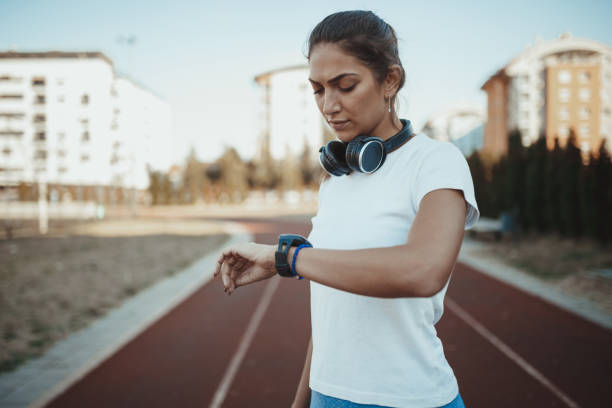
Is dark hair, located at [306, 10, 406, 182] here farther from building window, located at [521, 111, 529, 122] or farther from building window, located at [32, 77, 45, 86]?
building window, located at [521, 111, 529, 122]

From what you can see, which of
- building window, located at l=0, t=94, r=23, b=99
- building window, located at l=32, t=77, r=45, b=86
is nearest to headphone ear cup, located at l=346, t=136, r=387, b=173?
building window, located at l=32, t=77, r=45, b=86

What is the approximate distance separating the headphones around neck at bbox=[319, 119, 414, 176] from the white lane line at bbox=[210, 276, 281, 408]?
3.71 m

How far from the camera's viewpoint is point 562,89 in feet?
156

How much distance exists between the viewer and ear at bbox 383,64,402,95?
3.69ft

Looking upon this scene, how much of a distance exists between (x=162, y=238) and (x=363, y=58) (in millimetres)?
18614

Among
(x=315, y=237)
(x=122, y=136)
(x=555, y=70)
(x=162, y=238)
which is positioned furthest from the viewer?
(x=555, y=70)

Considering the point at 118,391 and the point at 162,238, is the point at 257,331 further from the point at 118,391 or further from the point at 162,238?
the point at 162,238

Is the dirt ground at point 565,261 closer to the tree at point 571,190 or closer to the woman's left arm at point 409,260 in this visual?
the tree at point 571,190

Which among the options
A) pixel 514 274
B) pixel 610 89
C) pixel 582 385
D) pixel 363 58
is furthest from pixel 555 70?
pixel 363 58

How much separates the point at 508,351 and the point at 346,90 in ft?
17.7

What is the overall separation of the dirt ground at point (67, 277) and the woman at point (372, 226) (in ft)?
16.6

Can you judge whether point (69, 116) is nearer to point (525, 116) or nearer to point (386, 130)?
point (386, 130)

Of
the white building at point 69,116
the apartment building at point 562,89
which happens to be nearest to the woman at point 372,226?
the white building at point 69,116

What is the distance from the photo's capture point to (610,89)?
48312 mm
